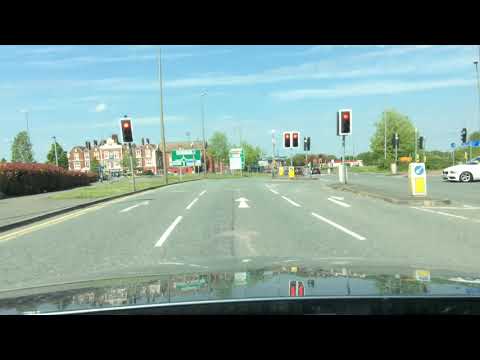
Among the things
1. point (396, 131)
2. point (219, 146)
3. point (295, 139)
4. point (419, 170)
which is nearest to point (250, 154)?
point (219, 146)

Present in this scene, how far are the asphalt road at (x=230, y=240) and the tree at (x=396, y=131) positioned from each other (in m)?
74.7

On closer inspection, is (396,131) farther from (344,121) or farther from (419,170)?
(419,170)

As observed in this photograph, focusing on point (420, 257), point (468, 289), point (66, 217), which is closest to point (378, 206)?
point (420, 257)

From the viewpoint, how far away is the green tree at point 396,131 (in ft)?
284

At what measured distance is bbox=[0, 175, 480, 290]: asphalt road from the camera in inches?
267

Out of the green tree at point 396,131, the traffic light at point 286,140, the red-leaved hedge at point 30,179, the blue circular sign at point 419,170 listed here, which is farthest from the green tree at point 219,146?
the blue circular sign at point 419,170

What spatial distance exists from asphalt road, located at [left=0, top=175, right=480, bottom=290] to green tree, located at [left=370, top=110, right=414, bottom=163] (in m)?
74.7

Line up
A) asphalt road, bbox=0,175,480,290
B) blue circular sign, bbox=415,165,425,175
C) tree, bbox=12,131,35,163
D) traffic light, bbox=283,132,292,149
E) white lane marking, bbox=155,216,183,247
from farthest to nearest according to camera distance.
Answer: tree, bbox=12,131,35,163
traffic light, bbox=283,132,292,149
blue circular sign, bbox=415,165,425,175
white lane marking, bbox=155,216,183,247
asphalt road, bbox=0,175,480,290

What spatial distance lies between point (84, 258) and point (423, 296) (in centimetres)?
625

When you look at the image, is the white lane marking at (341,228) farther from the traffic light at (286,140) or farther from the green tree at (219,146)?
→ the green tree at (219,146)

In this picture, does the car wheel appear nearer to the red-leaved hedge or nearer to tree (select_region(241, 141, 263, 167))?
the red-leaved hedge

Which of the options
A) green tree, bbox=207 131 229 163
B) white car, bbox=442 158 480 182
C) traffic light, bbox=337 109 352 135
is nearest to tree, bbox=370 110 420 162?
green tree, bbox=207 131 229 163
